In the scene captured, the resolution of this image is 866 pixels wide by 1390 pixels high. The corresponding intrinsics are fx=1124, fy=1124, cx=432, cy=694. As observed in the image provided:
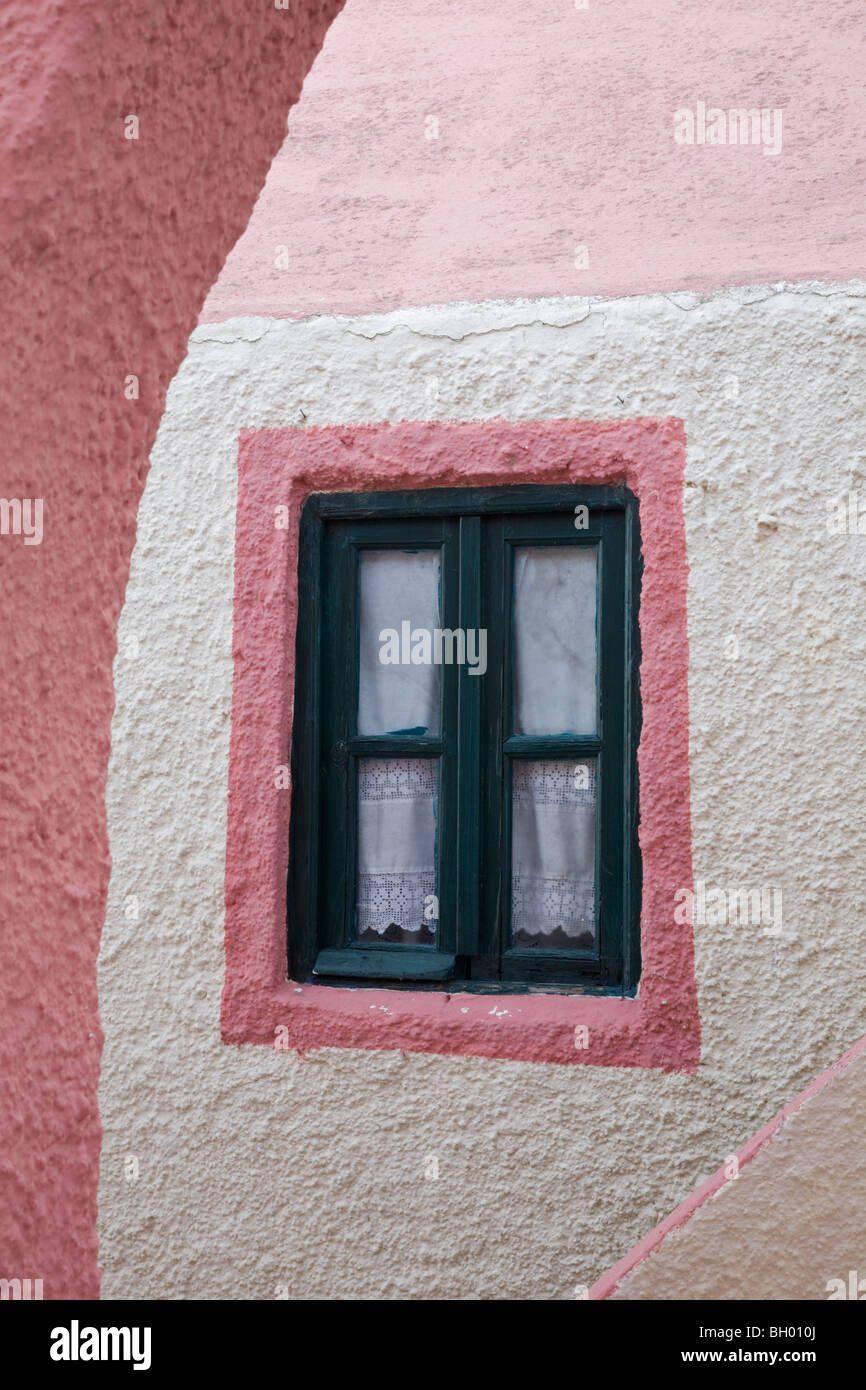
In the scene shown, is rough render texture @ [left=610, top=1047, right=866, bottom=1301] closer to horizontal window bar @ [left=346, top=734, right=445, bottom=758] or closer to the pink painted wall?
horizontal window bar @ [left=346, top=734, right=445, bottom=758]

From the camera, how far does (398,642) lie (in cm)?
290

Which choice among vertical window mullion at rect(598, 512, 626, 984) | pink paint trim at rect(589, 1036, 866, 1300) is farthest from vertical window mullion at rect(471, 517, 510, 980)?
pink paint trim at rect(589, 1036, 866, 1300)

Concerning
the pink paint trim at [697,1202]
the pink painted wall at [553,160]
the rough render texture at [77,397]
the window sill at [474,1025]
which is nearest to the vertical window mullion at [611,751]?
the window sill at [474,1025]

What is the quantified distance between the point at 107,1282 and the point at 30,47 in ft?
9.33

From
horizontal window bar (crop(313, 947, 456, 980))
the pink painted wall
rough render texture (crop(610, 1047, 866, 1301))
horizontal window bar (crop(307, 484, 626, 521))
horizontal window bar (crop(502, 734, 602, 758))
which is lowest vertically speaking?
rough render texture (crop(610, 1047, 866, 1301))

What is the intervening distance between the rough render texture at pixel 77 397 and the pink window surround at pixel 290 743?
168cm

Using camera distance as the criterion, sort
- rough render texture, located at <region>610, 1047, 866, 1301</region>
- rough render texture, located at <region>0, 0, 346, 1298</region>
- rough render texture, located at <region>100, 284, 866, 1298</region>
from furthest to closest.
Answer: rough render texture, located at <region>100, 284, 866, 1298</region> → rough render texture, located at <region>610, 1047, 866, 1301</region> → rough render texture, located at <region>0, 0, 346, 1298</region>

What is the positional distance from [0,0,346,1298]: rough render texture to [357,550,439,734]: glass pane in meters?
1.83

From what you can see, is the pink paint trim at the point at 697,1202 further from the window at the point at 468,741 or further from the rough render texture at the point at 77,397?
the window at the point at 468,741

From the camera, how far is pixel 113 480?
0.96 m

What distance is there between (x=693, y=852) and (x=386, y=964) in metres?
0.80

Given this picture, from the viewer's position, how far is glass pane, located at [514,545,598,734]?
2795mm

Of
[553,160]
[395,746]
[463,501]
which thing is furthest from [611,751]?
[553,160]

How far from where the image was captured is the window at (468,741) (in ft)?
8.97
